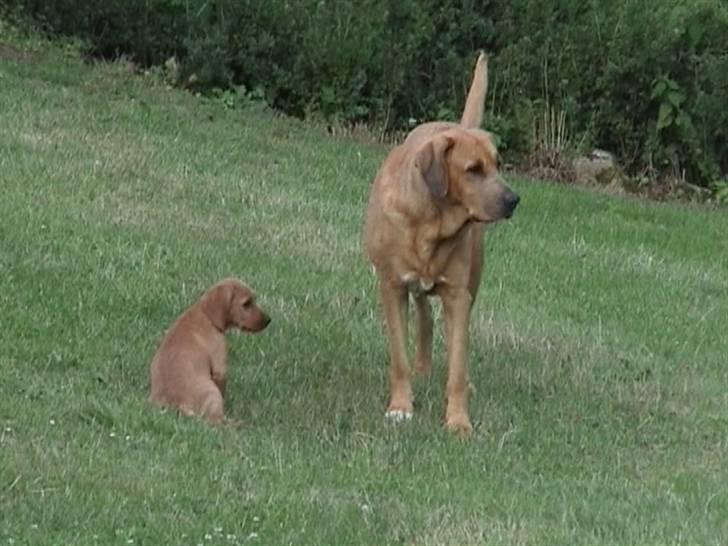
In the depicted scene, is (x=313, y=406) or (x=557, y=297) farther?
(x=557, y=297)

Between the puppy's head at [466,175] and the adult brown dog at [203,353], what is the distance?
1.17 meters

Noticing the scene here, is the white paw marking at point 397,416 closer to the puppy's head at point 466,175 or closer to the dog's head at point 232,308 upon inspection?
the dog's head at point 232,308

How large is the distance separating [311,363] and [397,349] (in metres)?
0.92

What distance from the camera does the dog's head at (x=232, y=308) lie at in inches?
347

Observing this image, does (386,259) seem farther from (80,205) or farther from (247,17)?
(247,17)

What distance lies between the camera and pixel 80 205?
41.5 feet

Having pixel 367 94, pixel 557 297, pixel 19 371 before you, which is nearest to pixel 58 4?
pixel 367 94

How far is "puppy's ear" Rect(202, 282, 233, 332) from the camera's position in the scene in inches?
346

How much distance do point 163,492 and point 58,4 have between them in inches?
556

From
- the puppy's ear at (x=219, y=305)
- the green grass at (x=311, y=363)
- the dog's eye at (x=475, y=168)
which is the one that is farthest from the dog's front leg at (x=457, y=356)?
the puppy's ear at (x=219, y=305)

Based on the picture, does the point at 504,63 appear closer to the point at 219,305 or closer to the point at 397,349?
the point at 397,349

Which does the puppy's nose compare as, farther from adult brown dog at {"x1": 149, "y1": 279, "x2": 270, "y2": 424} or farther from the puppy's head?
adult brown dog at {"x1": 149, "y1": 279, "x2": 270, "y2": 424}

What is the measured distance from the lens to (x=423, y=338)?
9.88 meters

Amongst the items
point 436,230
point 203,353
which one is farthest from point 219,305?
point 436,230
